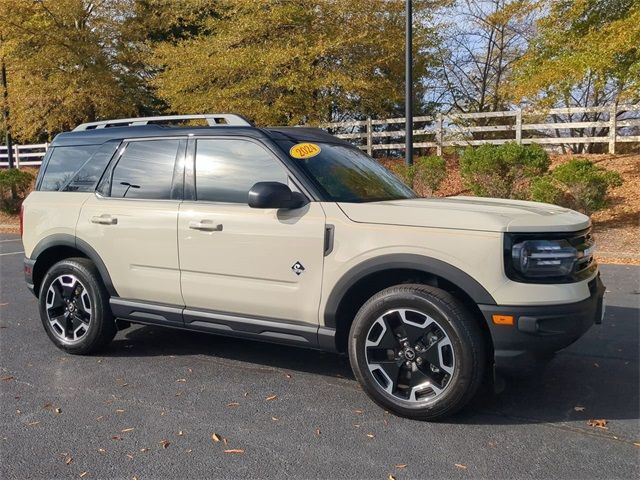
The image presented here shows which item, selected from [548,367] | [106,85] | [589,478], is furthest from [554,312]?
[106,85]

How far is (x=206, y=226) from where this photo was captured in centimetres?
410

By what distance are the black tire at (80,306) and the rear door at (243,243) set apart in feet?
2.85

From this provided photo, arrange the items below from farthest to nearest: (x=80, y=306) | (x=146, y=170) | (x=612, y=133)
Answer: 1. (x=612, y=133)
2. (x=80, y=306)
3. (x=146, y=170)

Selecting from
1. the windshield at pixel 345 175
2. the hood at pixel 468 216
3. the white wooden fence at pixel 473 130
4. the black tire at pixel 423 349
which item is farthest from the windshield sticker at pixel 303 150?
the white wooden fence at pixel 473 130

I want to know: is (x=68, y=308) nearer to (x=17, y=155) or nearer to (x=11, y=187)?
(x=11, y=187)

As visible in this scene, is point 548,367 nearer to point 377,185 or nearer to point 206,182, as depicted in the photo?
point 377,185

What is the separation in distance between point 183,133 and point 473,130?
16.1 meters

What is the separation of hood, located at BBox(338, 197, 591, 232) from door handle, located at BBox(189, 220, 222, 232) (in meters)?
0.88

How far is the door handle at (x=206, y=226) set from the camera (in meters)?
4.06

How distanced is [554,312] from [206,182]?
2.43 metres

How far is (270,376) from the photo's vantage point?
14.2ft

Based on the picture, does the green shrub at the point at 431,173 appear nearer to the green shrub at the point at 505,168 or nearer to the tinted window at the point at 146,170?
the green shrub at the point at 505,168

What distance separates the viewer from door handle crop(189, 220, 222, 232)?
406 centimetres

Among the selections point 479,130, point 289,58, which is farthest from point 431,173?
point 479,130
